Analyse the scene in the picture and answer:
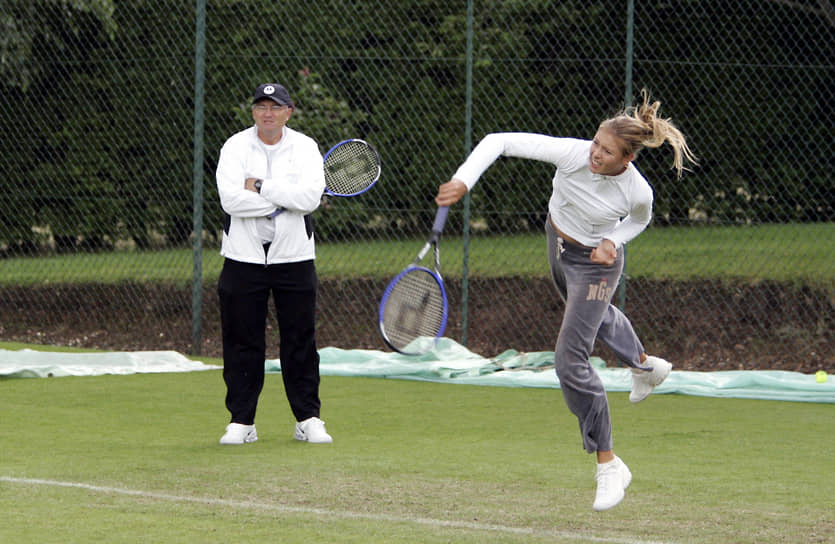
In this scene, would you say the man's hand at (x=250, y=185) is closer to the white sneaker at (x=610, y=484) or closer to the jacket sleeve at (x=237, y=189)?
the jacket sleeve at (x=237, y=189)

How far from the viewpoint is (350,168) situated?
839cm

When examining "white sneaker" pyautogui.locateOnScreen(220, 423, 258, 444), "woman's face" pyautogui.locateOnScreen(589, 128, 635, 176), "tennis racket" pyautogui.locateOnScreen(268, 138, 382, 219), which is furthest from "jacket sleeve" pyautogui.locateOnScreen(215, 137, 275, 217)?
"woman's face" pyautogui.locateOnScreen(589, 128, 635, 176)

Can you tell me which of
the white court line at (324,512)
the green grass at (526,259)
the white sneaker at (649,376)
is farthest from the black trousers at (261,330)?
the green grass at (526,259)

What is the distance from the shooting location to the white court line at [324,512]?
530cm

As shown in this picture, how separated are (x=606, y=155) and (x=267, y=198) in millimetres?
2352

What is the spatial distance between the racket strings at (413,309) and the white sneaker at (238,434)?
3.98ft

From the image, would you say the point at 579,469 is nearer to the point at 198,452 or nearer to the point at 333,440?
the point at 333,440

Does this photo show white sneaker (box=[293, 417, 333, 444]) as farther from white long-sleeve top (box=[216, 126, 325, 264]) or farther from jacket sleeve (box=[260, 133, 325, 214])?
jacket sleeve (box=[260, 133, 325, 214])

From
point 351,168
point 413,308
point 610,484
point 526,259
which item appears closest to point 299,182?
point 351,168

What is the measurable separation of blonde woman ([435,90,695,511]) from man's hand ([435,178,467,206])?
0.57ft

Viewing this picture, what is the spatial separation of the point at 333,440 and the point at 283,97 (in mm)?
2006

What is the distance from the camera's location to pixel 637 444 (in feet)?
25.1

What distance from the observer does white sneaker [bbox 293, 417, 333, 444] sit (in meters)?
7.60

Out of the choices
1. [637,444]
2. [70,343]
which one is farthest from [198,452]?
[70,343]
